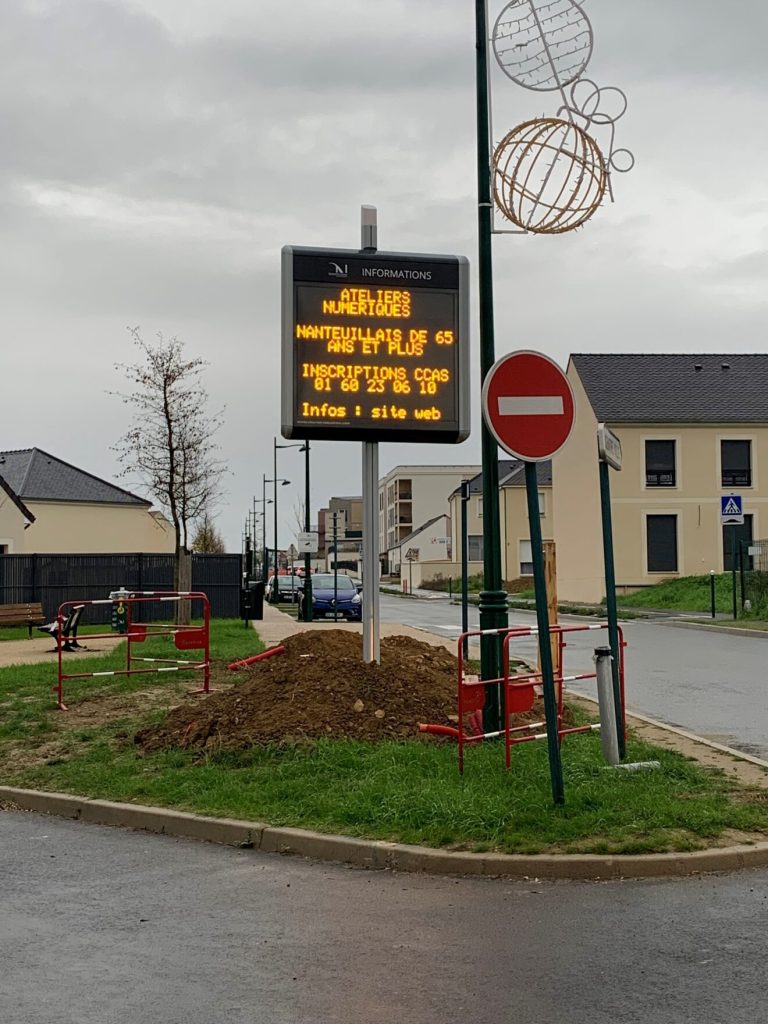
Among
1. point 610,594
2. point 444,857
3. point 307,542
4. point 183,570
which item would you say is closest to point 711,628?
point 183,570

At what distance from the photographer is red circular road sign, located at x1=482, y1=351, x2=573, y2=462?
7344 millimetres

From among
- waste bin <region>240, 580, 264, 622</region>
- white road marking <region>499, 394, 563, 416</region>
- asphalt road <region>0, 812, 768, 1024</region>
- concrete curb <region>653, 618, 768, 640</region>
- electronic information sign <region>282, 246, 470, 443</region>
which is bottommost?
asphalt road <region>0, 812, 768, 1024</region>

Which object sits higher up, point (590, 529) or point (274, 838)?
point (590, 529)

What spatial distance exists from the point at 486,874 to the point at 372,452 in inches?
237

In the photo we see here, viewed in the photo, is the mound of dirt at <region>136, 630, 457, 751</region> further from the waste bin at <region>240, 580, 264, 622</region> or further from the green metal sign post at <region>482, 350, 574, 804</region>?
the waste bin at <region>240, 580, 264, 622</region>

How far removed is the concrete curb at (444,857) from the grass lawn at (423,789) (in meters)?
0.15

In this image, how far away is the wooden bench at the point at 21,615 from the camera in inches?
1041

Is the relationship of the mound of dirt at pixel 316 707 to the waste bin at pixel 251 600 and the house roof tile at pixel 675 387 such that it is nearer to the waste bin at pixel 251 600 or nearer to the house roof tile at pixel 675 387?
the waste bin at pixel 251 600

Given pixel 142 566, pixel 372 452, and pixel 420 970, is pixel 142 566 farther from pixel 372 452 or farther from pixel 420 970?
pixel 420 970

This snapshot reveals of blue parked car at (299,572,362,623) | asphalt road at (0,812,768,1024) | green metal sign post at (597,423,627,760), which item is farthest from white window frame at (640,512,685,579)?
asphalt road at (0,812,768,1024)

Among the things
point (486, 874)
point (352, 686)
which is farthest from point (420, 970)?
point (352, 686)

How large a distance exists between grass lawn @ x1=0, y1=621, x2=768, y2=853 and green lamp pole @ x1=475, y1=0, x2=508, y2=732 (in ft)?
A: 2.70

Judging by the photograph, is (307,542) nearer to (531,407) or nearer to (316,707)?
(316,707)

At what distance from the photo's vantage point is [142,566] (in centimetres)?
3184
